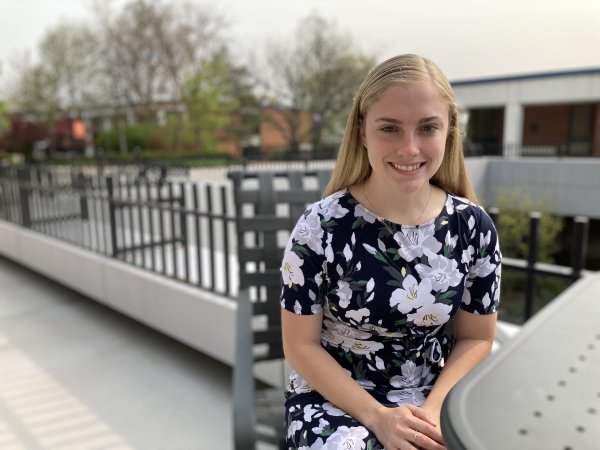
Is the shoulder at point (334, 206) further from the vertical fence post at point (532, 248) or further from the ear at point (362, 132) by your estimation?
the vertical fence post at point (532, 248)

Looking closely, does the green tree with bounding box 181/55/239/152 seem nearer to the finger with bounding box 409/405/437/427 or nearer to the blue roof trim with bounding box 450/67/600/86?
the blue roof trim with bounding box 450/67/600/86

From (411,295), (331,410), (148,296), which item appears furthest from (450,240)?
(148,296)

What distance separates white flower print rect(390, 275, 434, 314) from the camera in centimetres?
115

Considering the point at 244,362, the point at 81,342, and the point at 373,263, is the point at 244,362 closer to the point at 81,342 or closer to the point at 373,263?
the point at 373,263

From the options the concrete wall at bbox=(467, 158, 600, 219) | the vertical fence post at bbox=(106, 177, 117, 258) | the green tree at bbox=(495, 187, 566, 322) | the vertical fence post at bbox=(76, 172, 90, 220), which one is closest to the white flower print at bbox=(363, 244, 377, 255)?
the vertical fence post at bbox=(106, 177, 117, 258)

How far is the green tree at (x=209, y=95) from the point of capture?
20.9 metres

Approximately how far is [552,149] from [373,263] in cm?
2600

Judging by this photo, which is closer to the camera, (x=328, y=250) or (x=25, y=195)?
(x=328, y=250)

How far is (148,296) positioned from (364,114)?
9.49ft

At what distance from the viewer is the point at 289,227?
2.16 metres

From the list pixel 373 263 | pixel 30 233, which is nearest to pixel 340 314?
pixel 373 263

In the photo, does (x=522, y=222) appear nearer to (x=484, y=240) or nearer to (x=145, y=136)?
(x=484, y=240)

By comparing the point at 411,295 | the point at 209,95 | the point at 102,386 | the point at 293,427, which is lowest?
the point at 102,386

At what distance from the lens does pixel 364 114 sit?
1190 millimetres
